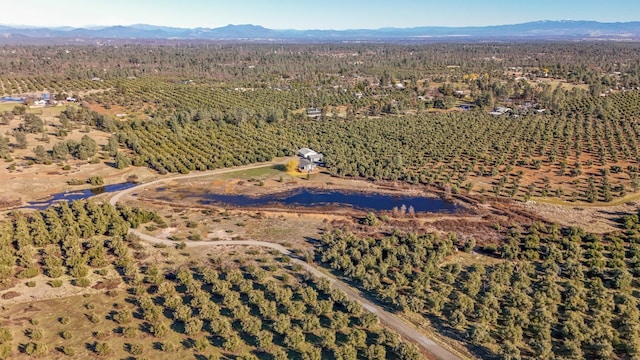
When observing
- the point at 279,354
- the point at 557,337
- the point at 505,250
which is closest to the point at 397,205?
→ the point at 505,250

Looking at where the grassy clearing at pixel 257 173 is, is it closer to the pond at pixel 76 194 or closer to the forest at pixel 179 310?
the pond at pixel 76 194

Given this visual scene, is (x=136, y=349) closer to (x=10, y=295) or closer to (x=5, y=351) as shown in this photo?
(x=5, y=351)

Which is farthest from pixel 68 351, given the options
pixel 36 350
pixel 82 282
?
pixel 82 282

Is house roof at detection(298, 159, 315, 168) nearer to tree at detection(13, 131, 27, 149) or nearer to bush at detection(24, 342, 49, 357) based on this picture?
bush at detection(24, 342, 49, 357)

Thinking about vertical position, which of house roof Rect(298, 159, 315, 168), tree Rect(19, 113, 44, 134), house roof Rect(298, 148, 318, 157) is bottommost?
house roof Rect(298, 159, 315, 168)

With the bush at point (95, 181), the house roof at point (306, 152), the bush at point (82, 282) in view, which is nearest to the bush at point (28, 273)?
the bush at point (82, 282)

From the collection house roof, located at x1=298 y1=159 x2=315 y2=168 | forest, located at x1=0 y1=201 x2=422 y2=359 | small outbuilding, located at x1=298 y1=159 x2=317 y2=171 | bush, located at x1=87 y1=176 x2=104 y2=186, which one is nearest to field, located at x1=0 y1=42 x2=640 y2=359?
forest, located at x1=0 y1=201 x2=422 y2=359
